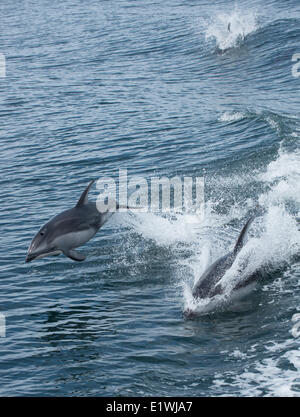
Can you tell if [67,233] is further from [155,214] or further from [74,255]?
[155,214]

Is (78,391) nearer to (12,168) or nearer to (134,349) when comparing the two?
(134,349)

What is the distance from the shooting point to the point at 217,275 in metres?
16.5

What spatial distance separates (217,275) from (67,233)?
3203 millimetres

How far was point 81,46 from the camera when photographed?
4431cm

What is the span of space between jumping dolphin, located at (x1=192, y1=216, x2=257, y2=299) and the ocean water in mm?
181

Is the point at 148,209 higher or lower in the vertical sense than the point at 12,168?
lower

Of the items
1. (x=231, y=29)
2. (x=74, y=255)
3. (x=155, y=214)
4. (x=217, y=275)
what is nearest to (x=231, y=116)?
(x=155, y=214)

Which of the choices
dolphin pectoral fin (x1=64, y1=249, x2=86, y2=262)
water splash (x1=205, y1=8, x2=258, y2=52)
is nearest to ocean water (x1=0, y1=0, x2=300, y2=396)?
water splash (x1=205, y1=8, x2=258, y2=52)

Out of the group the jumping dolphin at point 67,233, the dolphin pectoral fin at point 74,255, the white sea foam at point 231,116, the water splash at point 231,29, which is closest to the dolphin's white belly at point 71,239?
the jumping dolphin at point 67,233

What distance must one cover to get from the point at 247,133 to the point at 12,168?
8.12 metres

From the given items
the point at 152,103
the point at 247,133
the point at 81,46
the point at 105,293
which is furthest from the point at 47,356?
the point at 81,46

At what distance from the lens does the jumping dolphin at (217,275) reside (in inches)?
637

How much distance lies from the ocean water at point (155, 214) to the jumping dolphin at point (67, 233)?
141 cm
